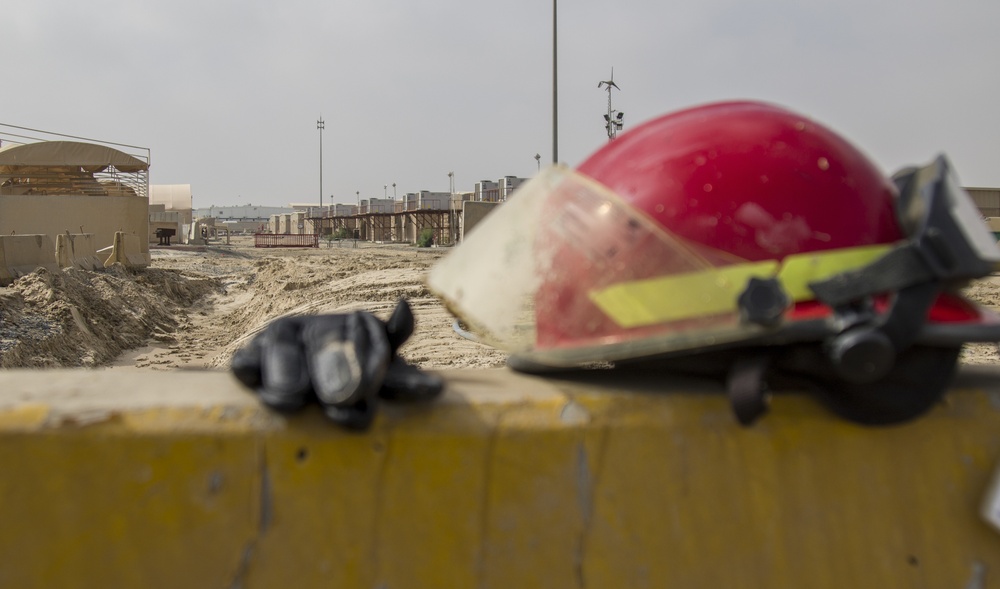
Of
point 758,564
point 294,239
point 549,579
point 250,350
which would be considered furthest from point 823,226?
point 294,239

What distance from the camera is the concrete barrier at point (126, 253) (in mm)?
18453

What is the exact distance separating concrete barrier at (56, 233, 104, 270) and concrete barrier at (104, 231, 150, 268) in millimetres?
515

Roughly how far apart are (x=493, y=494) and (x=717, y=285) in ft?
2.07

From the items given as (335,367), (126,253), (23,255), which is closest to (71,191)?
(126,253)

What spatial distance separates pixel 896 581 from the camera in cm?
154

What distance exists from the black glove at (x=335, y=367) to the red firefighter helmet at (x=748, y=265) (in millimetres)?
268

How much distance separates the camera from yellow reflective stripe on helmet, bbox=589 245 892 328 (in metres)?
1.49

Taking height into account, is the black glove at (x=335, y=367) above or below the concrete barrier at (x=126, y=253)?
below

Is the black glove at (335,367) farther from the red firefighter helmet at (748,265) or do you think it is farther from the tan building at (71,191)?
the tan building at (71,191)

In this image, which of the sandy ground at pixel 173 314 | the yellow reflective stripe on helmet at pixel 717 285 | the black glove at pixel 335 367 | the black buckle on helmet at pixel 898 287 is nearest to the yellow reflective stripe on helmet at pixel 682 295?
the yellow reflective stripe on helmet at pixel 717 285

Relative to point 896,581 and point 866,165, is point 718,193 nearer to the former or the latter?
point 866,165

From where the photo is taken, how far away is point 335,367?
1.45 metres

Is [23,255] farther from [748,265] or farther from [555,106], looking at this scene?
[748,265]

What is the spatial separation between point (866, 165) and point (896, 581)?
927 mm
